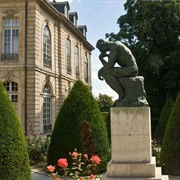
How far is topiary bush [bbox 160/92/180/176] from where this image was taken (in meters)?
9.59

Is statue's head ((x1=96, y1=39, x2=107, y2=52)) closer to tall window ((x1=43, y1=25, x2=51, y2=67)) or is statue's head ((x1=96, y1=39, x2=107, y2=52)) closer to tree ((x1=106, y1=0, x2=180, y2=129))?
tree ((x1=106, y1=0, x2=180, y2=129))

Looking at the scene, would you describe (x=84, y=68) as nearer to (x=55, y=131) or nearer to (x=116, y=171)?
(x=55, y=131)

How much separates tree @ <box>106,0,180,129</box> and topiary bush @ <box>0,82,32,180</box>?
18.3m

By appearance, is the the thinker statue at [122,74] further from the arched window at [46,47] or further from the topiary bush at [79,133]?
the arched window at [46,47]

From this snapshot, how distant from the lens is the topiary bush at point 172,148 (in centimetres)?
959

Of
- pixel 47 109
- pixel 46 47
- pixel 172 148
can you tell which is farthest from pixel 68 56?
pixel 172 148

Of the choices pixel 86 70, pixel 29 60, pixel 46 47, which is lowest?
pixel 29 60

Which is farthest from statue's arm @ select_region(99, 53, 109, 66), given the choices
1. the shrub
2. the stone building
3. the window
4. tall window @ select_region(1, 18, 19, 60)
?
tall window @ select_region(1, 18, 19, 60)

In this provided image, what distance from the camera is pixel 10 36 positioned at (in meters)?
24.8

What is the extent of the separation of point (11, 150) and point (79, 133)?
144 inches

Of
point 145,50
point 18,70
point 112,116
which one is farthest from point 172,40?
point 112,116

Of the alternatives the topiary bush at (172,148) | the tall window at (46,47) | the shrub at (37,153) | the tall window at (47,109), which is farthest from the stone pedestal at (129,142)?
the tall window at (46,47)

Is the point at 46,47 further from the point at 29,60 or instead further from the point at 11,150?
the point at 11,150

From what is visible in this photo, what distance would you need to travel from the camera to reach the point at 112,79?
7.59 meters
